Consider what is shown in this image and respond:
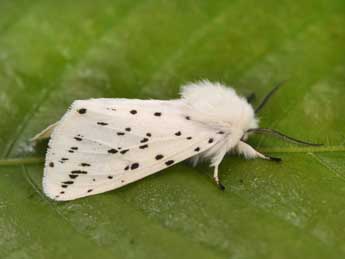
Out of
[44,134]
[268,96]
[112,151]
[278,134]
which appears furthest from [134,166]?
[268,96]

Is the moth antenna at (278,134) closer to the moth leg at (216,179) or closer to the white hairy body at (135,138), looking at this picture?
the white hairy body at (135,138)

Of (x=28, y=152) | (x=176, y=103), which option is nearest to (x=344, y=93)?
(x=176, y=103)

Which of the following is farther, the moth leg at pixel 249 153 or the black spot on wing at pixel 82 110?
the moth leg at pixel 249 153

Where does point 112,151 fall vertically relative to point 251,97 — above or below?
below

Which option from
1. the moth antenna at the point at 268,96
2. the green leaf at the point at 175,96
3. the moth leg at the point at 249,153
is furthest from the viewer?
the moth antenna at the point at 268,96

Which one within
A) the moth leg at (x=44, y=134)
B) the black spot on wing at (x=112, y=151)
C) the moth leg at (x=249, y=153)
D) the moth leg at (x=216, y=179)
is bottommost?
the moth leg at (x=44, y=134)

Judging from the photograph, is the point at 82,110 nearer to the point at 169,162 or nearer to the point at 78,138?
the point at 78,138

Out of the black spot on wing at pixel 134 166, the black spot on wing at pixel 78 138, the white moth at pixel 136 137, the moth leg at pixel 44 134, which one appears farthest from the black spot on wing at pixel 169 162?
the moth leg at pixel 44 134
